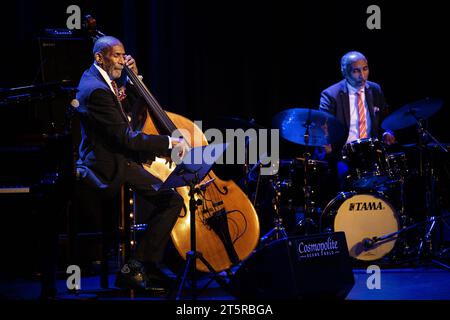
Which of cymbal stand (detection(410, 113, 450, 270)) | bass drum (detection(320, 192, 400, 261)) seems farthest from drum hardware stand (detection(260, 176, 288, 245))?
cymbal stand (detection(410, 113, 450, 270))

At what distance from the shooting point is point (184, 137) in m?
5.02

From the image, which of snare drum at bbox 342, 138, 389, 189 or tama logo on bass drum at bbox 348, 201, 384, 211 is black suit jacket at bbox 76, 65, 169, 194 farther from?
tama logo on bass drum at bbox 348, 201, 384, 211

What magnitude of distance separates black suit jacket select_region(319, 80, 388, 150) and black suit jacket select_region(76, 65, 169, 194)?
2.28 m

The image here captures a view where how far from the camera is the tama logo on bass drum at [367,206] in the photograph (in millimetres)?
6038

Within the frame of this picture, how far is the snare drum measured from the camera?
5.84 m

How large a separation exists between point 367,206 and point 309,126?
97 centimetres

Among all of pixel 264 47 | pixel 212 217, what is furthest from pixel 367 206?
pixel 264 47

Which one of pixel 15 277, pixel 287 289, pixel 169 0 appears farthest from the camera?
pixel 169 0

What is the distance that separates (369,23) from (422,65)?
737mm

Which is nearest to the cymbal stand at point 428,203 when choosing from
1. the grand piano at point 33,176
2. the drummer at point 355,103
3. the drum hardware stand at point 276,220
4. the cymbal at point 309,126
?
the drummer at point 355,103

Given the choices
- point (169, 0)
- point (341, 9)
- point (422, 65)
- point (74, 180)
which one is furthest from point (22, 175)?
point (422, 65)

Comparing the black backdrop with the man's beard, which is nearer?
the man's beard

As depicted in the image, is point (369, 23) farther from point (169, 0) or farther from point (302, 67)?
point (169, 0)
